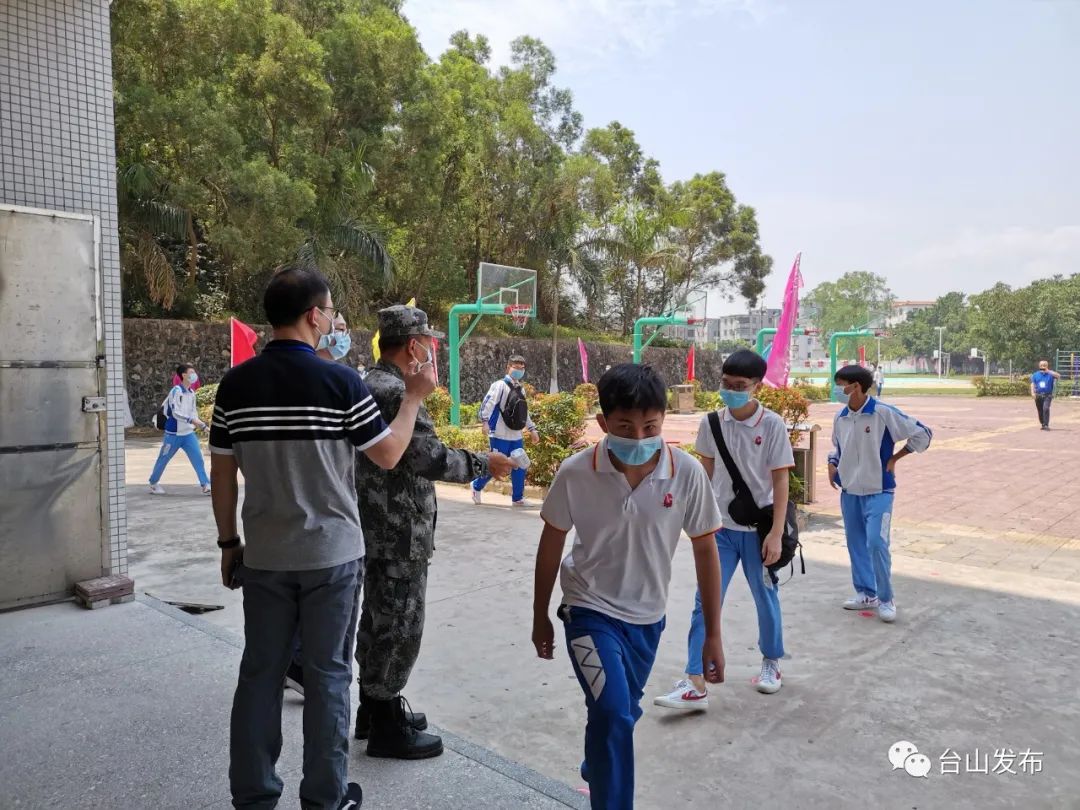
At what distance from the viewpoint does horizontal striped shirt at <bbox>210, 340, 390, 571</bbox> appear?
210 cm

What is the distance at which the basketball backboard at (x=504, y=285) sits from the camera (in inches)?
743

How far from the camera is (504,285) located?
20203 mm

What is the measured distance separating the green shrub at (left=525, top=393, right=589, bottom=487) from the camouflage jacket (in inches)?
244

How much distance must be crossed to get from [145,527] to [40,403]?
3.55 meters

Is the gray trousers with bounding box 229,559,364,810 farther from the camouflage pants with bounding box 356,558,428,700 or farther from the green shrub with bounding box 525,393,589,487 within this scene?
the green shrub with bounding box 525,393,589,487

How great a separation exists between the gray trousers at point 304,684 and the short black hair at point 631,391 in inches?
34.7

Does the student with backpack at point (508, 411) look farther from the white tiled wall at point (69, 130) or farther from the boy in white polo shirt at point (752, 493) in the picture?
the boy in white polo shirt at point (752, 493)

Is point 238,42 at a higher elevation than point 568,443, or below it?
higher

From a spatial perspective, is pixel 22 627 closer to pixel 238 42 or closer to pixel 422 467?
pixel 422 467

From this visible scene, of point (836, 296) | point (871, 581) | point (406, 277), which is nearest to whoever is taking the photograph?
point (871, 581)

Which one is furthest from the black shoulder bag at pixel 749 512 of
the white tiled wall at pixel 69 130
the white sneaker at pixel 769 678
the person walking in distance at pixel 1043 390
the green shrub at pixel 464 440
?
the person walking in distance at pixel 1043 390

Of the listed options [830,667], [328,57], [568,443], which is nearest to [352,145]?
[328,57]

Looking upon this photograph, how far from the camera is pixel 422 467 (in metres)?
2.54

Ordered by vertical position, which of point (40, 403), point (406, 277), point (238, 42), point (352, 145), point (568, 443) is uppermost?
point (238, 42)
